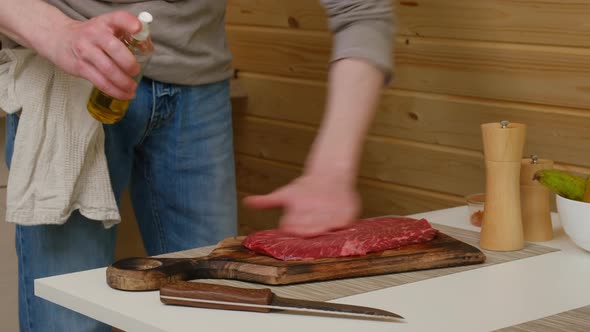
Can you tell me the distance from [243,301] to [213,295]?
0.12ft

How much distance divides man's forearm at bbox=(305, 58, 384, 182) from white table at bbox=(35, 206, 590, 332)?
17 centimetres

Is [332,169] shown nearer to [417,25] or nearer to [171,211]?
[171,211]

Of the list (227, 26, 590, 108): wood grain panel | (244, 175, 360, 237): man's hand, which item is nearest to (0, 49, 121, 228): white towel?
(244, 175, 360, 237): man's hand

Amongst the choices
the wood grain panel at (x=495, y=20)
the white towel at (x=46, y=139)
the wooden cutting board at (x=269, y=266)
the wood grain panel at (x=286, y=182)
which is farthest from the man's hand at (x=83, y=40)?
the wood grain panel at (x=286, y=182)

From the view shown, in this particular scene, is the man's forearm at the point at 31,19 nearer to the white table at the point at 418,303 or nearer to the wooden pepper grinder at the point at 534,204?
the white table at the point at 418,303

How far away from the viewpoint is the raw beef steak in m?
1.23

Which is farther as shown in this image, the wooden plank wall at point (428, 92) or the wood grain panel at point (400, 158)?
the wood grain panel at point (400, 158)

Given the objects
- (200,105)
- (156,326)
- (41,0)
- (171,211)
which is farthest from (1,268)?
(156,326)

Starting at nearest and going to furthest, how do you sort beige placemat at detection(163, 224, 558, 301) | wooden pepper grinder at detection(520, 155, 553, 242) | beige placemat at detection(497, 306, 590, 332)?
beige placemat at detection(497, 306, 590, 332), beige placemat at detection(163, 224, 558, 301), wooden pepper grinder at detection(520, 155, 553, 242)

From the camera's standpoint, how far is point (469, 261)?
1.29 meters

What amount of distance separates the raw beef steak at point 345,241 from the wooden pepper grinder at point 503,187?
100 mm

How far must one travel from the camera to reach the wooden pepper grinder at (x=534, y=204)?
57.6 inches

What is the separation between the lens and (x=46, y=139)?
4.90ft

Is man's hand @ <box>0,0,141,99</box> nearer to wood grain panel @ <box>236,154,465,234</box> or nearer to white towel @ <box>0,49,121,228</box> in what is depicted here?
white towel @ <box>0,49,121,228</box>
